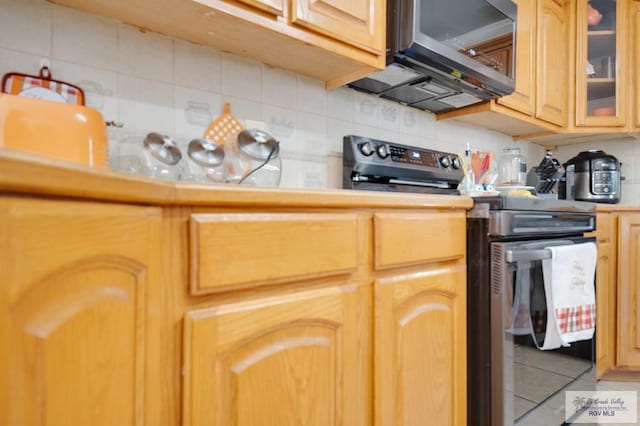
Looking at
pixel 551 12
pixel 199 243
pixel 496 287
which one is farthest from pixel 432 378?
pixel 551 12

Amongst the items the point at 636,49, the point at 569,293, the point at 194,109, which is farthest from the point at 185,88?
the point at 636,49

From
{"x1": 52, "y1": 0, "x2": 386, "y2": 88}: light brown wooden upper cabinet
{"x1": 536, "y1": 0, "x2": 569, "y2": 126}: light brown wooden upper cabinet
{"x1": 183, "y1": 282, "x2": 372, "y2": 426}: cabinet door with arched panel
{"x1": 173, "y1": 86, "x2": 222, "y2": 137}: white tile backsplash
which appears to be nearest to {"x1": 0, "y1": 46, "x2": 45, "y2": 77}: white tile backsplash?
{"x1": 52, "y1": 0, "x2": 386, "y2": 88}: light brown wooden upper cabinet

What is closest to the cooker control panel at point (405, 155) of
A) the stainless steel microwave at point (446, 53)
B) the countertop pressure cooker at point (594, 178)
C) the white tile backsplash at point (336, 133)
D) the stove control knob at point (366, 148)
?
the stove control knob at point (366, 148)

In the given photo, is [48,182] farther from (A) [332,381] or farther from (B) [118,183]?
(A) [332,381]

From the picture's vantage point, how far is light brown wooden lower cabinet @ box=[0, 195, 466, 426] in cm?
35

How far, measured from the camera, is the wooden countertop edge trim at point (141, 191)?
312mm

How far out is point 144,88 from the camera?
1.03 m

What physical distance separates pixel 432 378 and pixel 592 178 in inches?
77.7

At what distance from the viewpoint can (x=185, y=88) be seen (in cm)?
111

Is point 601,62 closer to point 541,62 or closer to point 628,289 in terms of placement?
point 541,62

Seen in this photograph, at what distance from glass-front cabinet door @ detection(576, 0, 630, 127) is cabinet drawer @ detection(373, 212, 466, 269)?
1721 mm

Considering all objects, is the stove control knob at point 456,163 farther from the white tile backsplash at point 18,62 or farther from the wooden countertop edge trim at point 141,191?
the white tile backsplash at point 18,62

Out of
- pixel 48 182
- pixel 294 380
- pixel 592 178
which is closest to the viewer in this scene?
pixel 48 182

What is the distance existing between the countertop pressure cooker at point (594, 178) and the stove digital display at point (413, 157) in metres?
1.27
